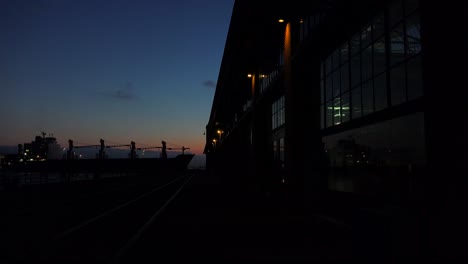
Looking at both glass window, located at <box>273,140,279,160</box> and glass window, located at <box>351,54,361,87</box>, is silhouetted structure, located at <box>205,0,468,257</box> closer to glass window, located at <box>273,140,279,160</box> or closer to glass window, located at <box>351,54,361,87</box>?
glass window, located at <box>351,54,361,87</box>

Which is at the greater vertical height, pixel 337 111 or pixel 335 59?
pixel 335 59

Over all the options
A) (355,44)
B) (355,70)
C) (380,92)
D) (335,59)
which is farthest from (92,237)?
(335,59)

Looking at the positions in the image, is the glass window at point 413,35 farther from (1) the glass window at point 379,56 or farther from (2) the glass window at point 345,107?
(2) the glass window at point 345,107

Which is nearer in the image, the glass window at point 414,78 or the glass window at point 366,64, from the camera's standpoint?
the glass window at point 414,78

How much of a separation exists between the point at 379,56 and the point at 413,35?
99.1 inches

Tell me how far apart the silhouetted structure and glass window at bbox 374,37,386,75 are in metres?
0.06

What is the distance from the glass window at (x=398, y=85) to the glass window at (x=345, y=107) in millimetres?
4342

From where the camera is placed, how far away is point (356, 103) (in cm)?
1725

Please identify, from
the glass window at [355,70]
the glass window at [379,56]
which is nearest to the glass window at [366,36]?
the glass window at [379,56]

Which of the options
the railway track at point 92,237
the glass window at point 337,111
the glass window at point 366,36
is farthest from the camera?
the glass window at point 337,111

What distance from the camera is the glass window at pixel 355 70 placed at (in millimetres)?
16970

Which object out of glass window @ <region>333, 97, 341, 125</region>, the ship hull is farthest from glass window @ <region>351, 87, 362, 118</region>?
the ship hull

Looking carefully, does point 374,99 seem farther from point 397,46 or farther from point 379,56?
point 397,46

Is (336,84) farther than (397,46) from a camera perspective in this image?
Yes
